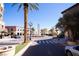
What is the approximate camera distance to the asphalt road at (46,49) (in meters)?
11.1

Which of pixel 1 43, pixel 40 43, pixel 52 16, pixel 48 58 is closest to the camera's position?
pixel 48 58

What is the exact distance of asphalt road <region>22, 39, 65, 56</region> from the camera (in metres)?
11.1

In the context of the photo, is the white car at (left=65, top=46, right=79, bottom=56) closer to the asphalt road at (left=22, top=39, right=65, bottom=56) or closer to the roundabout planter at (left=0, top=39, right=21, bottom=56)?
the asphalt road at (left=22, top=39, right=65, bottom=56)

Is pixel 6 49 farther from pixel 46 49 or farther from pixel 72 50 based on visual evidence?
pixel 72 50

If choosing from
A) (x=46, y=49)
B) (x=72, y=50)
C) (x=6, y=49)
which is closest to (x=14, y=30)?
(x=6, y=49)

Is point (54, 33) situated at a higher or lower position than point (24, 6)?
lower

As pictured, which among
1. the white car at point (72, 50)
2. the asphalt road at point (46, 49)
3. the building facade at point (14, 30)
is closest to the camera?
the white car at point (72, 50)

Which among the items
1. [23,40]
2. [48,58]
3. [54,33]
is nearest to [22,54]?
[48,58]

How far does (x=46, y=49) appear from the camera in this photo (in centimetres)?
1203

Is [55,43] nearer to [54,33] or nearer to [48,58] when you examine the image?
[54,33]

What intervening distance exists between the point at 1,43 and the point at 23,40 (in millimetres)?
1840

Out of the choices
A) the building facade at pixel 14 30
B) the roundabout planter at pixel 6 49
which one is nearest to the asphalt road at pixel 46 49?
the roundabout planter at pixel 6 49

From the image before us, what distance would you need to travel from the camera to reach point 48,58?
34.6ft

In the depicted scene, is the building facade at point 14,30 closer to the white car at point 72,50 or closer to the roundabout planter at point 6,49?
the roundabout planter at point 6,49
